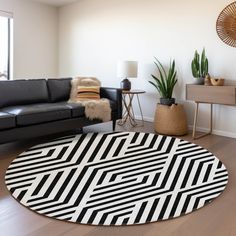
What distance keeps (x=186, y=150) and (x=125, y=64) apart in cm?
183

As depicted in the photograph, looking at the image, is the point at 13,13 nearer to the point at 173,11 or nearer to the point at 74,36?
the point at 74,36

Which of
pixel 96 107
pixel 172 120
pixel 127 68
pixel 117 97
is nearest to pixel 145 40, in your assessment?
pixel 127 68

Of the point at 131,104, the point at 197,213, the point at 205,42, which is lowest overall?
the point at 197,213

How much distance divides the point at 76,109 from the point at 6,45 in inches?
106

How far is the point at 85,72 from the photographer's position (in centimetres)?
570

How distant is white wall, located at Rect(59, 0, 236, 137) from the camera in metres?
4.09

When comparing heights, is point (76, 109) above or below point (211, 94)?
below

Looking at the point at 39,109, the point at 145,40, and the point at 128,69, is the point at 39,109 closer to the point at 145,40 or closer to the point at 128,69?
the point at 128,69

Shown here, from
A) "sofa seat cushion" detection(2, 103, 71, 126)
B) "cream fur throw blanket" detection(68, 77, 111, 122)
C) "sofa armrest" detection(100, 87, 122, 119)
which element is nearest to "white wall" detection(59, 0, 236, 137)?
"sofa armrest" detection(100, 87, 122, 119)

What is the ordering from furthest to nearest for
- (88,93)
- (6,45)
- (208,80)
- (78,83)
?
(6,45)
(78,83)
(88,93)
(208,80)

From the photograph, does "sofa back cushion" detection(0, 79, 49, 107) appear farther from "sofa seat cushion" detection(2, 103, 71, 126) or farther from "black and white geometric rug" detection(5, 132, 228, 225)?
"black and white geometric rug" detection(5, 132, 228, 225)

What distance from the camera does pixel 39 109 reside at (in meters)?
3.32

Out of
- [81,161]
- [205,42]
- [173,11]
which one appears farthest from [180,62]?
[81,161]

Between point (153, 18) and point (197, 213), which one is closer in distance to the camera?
point (197, 213)
